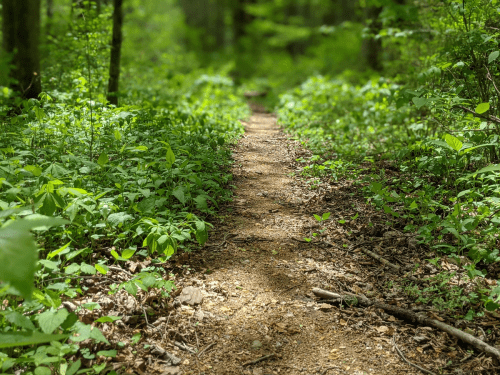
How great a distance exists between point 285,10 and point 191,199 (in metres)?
28.9

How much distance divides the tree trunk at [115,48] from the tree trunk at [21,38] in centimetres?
133

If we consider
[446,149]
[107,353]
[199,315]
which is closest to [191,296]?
[199,315]

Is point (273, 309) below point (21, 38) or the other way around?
below

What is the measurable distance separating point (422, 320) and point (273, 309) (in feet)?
3.74

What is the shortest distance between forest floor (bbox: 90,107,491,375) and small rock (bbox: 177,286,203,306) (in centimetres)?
1

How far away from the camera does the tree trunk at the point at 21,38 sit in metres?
7.17

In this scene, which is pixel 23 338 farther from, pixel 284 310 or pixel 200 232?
pixel 284 310

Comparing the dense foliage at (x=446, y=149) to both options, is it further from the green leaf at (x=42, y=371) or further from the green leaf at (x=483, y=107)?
the green leaf at (x=42, y=371)

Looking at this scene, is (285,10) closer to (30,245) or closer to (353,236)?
(353,236)

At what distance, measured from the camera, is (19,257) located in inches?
60.5

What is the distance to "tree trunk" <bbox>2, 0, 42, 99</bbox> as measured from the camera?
7.17 m

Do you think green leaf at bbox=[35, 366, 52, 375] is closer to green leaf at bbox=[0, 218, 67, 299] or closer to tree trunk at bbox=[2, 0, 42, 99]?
green leaf at bbox=[0, 218, 67, 299]


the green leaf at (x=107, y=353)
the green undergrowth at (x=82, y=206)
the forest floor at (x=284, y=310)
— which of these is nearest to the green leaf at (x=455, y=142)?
the forest floor at (x=284, y=310)

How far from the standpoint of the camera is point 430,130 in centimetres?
630
